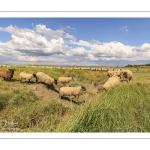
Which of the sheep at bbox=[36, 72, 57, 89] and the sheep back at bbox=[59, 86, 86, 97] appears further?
the sheep at bbox=[36, 72, 57, 89]

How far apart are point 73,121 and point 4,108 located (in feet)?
15.3

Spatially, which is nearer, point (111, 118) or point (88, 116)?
point (88, 116)

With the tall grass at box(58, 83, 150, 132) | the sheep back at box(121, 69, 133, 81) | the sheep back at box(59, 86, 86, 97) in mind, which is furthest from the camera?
the sheep back at box(121, 69, 133, 81)

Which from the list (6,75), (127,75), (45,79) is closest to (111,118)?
(45,79)

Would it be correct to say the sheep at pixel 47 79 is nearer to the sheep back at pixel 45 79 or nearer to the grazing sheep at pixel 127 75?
the sheep back at pixel 45 79

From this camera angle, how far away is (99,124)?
6.35 meters

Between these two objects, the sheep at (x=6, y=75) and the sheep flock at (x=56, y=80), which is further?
the sheep at (x=6, y=75)

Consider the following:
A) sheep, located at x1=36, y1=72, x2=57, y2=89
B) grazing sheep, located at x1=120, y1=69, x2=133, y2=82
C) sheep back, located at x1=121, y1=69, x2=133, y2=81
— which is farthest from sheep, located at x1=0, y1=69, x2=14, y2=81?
sheep back, located at x1=121, y1=69, x2=133, y2=81

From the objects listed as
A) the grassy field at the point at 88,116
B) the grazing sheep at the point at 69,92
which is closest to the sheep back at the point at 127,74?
the grazing sheep at the point at 69,92

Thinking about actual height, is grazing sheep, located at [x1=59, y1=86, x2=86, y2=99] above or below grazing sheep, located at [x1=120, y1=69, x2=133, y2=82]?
below

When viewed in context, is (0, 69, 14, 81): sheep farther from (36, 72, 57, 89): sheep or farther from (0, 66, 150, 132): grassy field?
(0, 66, 150, 132): grassy field

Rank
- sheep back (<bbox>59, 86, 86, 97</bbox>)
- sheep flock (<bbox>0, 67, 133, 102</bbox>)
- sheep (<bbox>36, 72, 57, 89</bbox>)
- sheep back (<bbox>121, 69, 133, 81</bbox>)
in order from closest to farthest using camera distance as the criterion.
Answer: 1. sheep back (<bbox>59, 86, 86, 97</bbox>)
2. sheep flock (<bbox>0, 67, 133, 102</bbox>)
3. sheep (<bbox>36, 72, 57, 89</bbox>)
4. sheep back (<bbox>121, 69, 133, 81</bbox>)

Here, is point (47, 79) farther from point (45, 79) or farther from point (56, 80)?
point (56, 80)
